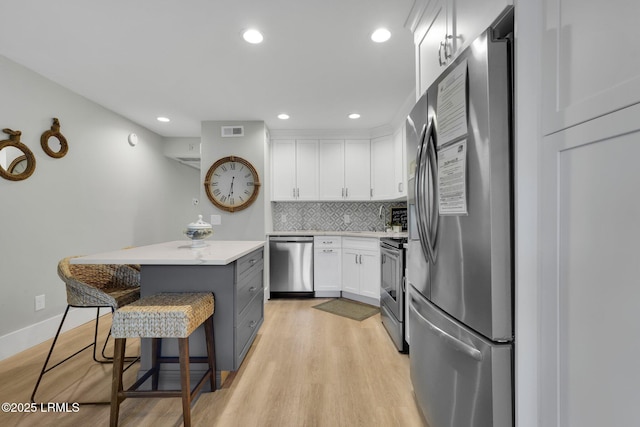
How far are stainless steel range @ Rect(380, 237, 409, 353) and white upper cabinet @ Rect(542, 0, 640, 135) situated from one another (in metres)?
1.80

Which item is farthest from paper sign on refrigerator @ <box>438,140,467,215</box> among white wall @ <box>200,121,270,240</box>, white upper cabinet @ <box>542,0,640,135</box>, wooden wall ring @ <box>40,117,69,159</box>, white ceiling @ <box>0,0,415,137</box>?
wooden wall ring @ <box>40,117,69,159</box>

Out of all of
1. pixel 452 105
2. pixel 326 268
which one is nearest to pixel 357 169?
pixel 326 268

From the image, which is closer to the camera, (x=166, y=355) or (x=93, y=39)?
(x=166, y=355)

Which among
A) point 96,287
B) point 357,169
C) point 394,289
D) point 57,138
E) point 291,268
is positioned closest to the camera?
point 96,287

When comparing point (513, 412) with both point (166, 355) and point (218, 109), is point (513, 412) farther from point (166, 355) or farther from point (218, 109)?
point (218, 109)

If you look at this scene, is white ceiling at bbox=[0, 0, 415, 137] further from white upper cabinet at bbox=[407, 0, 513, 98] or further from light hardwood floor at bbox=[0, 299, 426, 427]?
light hardwood floor at bbox=[0, 299, 426, 427]

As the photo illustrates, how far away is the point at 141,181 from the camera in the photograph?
13.9 ft

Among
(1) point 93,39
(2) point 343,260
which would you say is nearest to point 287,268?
(2) point 343,260

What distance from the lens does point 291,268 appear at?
161 inches

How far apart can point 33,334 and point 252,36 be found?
3.23 meters

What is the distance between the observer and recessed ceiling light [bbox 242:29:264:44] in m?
2.07

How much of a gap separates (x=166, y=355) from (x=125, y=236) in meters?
2.61

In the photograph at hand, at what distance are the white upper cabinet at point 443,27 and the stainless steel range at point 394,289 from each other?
1378 millimetres

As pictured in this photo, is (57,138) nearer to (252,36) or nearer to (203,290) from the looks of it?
(252,36)
